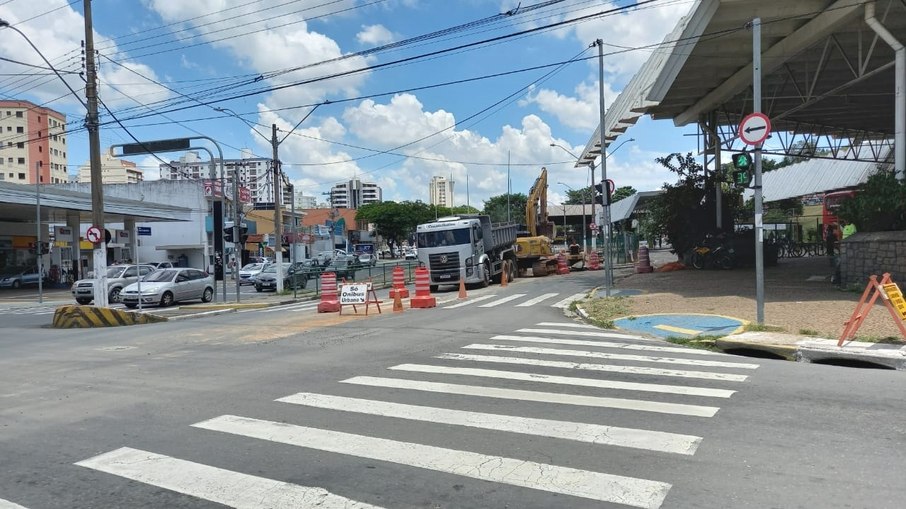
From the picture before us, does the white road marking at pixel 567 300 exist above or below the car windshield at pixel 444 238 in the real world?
below

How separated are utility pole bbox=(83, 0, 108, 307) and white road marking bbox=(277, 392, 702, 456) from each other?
15842 mm

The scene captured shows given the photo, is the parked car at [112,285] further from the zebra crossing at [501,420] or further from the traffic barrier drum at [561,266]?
the zebra crossing at [501,420]

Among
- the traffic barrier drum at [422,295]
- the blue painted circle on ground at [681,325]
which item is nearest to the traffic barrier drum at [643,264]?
the traffic barrier drum at [422,295]

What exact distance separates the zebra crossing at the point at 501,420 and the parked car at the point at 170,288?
1895 centimetres

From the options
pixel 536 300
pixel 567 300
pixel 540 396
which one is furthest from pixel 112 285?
pixel 540 396

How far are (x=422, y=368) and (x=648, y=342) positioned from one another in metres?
4.79

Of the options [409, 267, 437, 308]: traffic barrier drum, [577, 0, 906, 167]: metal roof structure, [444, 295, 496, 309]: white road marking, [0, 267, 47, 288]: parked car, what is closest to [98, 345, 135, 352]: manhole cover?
[409, 267, 437, 308]: traffic barrier drum

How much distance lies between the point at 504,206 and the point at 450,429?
4376 inches

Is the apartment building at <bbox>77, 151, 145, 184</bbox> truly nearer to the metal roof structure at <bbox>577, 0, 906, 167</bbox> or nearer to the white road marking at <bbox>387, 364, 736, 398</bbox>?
the metal roof structure at <bbox>577, 0, 906, 167</bbox>

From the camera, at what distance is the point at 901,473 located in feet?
15.2

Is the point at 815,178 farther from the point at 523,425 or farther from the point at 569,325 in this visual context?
the point at 523,425

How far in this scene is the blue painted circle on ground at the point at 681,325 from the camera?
40.0 ft

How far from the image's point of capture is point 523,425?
6.11m

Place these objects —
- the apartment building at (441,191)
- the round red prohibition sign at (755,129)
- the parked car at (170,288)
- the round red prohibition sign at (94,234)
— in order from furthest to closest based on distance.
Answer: the apartment building at (441,191)
the parked car at (170,288)
the round red prohibition sign at (94,234)
the round red prohibition sign at (755,129)
